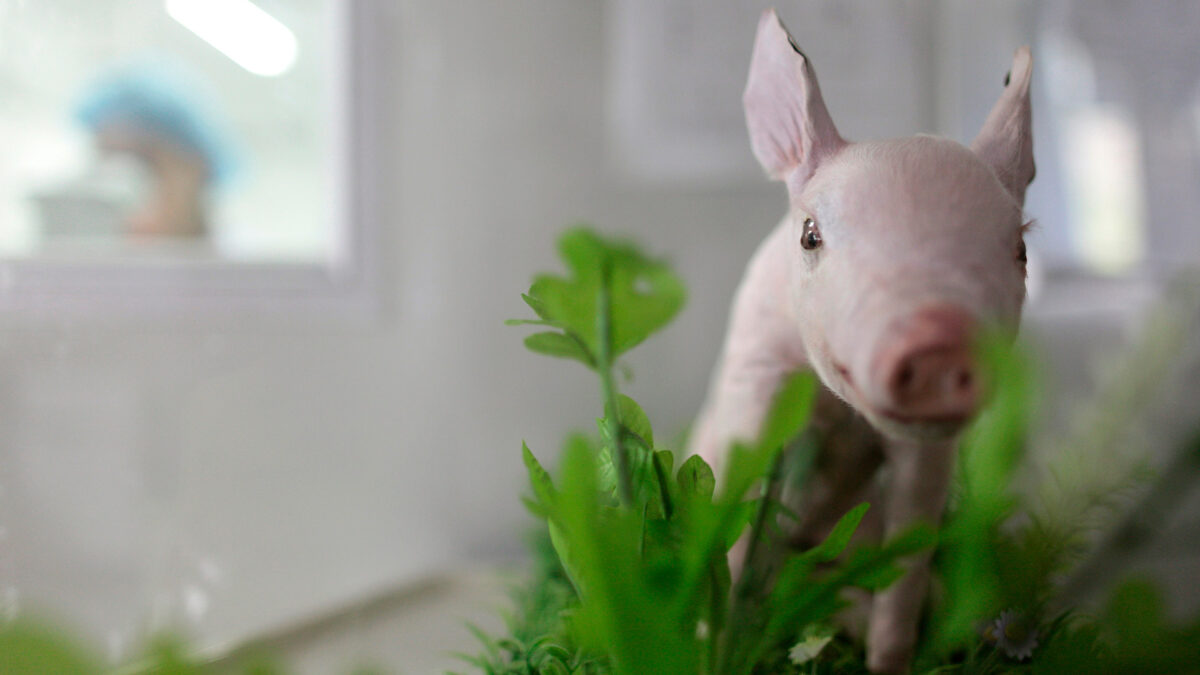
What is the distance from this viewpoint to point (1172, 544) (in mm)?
696

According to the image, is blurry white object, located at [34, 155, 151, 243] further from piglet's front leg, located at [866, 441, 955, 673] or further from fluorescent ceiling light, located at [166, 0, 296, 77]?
piglet's front leg, located at [866, 441, 955, 673]

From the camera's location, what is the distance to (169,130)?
0.96 m

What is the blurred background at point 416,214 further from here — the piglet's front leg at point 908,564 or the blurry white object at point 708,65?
the piglet's front leg at point 908,564

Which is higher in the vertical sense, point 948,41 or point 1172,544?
point 948,41

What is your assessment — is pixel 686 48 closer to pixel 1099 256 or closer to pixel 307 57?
pixel 307 57

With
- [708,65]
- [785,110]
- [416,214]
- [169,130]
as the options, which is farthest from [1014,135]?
[169,130]

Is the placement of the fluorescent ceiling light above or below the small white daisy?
above

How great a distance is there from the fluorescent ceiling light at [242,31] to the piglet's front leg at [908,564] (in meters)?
0.91

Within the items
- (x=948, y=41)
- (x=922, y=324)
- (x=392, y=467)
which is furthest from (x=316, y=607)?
(x=948, y=41)

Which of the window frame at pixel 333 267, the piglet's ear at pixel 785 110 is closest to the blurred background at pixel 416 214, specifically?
the window frame at pixel 333 267

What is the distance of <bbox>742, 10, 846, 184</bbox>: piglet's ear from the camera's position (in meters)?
0.41


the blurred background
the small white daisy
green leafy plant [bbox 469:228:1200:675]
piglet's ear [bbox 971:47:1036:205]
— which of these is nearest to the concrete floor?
the blurred background

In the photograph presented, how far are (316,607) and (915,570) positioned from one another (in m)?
0.72

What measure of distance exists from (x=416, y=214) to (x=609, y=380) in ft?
2.65
